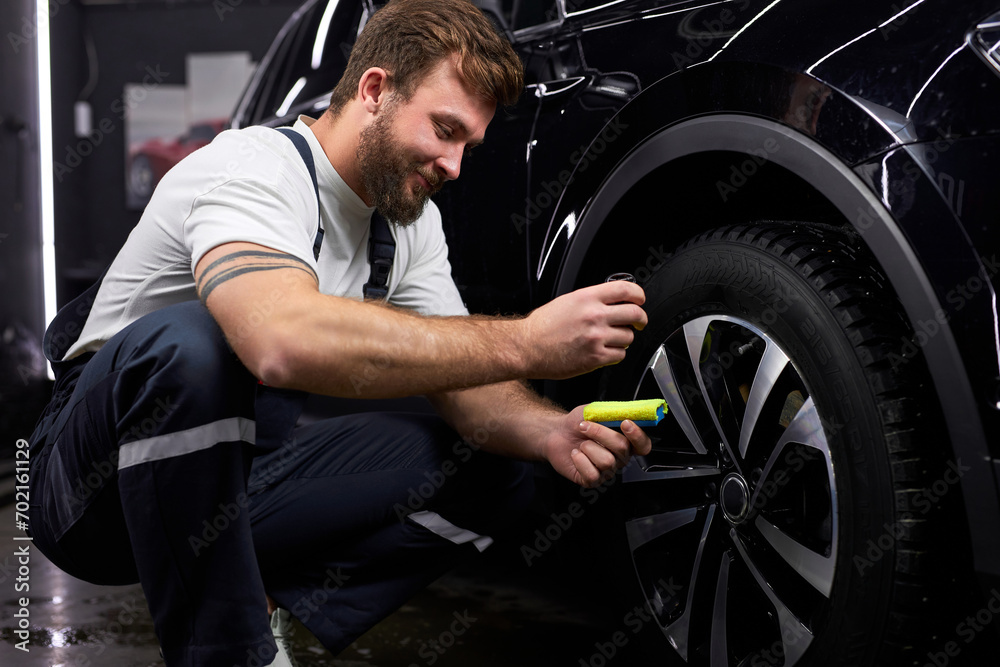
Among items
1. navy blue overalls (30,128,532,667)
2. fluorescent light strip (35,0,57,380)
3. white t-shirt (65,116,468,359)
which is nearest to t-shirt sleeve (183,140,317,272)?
white t-shirt (65,116,468,359)

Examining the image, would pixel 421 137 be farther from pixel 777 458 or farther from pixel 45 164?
pixel 45 164

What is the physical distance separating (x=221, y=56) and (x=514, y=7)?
217 inches

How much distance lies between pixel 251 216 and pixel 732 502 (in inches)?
29.4

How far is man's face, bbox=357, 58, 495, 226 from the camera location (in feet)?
4.40

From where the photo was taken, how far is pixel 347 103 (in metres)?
1.43

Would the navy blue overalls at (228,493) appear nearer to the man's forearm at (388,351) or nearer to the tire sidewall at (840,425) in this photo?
the man's forearm at (388,351)

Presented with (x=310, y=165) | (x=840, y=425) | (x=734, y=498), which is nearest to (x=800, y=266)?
(x=840, y=425)

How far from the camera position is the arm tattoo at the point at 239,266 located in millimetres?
1097

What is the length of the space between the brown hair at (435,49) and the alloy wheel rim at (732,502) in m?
0.49

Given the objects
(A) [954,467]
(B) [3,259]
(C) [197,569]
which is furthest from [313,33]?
(B) [3,259]

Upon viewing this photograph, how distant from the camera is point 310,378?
106 cm

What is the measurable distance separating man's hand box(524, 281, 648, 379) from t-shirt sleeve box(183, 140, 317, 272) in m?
0.33

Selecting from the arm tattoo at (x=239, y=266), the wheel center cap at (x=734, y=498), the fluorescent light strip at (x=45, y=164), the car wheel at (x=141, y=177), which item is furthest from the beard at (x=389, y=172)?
the car wheel at (x=141, y=177)

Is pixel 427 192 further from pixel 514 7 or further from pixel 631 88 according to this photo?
pixel 514 7
